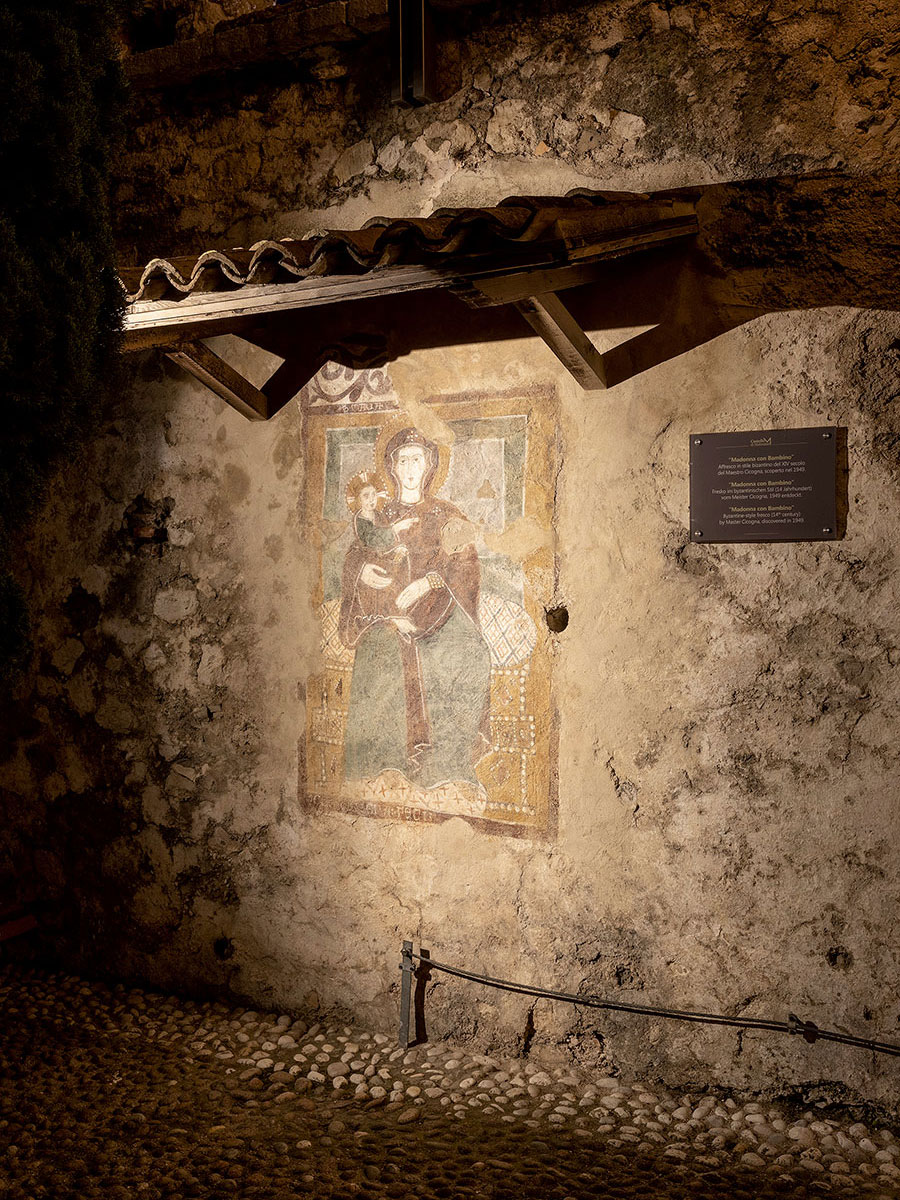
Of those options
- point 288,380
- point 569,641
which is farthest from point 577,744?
point 288,380

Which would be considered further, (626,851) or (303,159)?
(303,159)

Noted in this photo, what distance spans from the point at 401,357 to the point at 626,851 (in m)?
2.10

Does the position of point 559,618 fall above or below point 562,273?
below

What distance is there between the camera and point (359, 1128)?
3.39m

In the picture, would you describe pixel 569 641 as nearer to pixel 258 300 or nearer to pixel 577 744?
pixel 577 744

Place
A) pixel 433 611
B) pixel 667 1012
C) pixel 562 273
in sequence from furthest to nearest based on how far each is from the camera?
1. pixel 433 611
2. pixel 667 1012
3. pixel 562 273

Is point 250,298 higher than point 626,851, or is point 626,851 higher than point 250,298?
point 250,298

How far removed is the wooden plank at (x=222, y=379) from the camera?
3.90 m

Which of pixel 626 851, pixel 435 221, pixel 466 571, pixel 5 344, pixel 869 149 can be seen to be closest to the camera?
pixel 5 344

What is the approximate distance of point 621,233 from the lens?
10.4ft

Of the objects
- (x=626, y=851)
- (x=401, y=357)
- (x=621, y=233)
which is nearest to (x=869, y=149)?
(x=621, y=233)

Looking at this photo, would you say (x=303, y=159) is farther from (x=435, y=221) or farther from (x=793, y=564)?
(x=793, y=564)

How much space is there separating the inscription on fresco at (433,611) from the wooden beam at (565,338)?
228mm

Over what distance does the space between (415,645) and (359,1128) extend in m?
1.72
